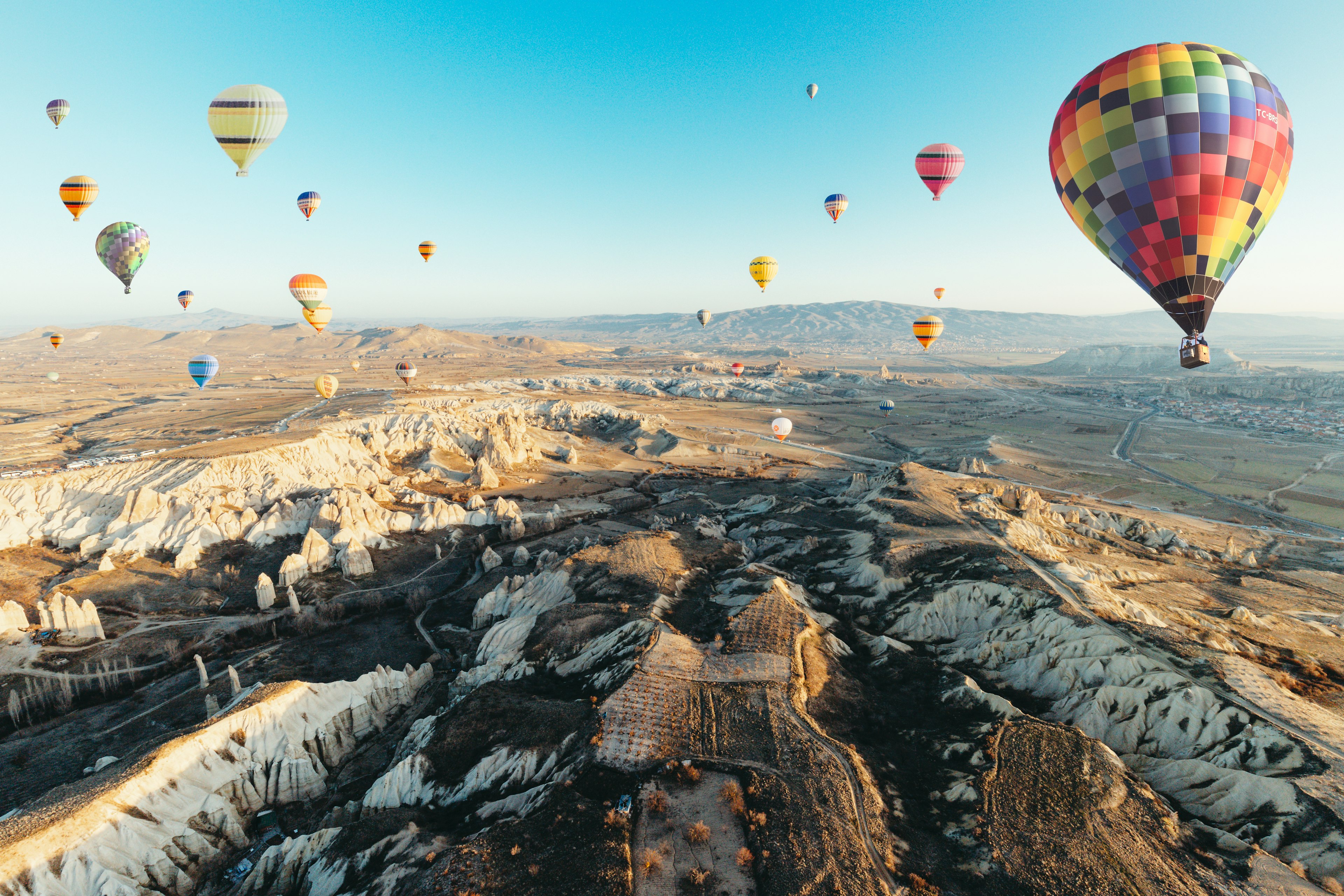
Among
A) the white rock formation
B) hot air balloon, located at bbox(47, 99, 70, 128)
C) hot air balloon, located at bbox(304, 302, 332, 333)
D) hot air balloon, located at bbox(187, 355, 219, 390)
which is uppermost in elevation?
hot air balloon, located at bbox(47, 99, 70, 128)

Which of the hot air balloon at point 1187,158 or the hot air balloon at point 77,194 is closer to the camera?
the hot air balloon at point 1187,158

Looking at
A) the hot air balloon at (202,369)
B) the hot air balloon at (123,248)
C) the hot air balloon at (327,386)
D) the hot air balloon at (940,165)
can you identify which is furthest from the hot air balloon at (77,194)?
the hot air balloon at (940,165)

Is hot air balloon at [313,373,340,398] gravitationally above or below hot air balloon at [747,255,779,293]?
below

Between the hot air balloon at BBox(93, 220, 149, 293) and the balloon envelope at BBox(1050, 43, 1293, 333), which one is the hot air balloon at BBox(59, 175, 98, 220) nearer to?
the hot air balloon at BBox(93, 220, 149, 293)

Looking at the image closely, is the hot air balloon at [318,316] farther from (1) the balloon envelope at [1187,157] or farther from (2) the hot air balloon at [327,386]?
(1) the balloon envelope at [1187,157]

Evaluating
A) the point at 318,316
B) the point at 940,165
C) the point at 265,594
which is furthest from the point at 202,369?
the point at 940,165

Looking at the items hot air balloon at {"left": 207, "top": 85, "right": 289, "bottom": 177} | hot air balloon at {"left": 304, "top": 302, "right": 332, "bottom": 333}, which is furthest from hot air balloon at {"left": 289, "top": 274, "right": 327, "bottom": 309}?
hot air balloon at {"left": 207, "top": 85, "right": 289, "bottom": 177}
